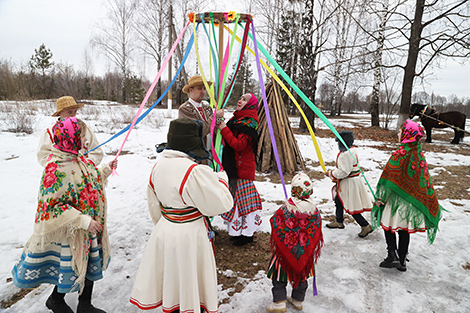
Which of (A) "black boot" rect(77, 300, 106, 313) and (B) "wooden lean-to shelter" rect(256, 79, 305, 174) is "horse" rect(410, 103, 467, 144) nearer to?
(B) "wooden lean-to shelter" rect(256, 79, 305, 174)

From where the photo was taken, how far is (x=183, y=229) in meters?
1.86

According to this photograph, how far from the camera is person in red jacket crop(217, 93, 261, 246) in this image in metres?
3.32

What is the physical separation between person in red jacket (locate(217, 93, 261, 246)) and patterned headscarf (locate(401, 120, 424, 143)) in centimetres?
173

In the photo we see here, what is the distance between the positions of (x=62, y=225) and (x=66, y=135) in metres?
0.65

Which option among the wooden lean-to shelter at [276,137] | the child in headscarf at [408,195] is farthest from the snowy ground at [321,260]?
the wooden lean-to shelter at [276,137]

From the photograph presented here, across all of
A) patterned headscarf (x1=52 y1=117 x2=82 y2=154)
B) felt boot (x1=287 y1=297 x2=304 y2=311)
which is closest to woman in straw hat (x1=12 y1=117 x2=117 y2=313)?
patterned headscarf (x1=52 y1=117 x2=82 y2=154)

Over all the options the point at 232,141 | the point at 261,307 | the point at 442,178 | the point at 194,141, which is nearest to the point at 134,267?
the point at 261,307

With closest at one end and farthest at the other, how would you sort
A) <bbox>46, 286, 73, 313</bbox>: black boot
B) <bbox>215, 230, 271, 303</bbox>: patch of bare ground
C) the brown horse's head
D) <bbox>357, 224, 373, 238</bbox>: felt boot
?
1. <bbox>46, 286, 73, 313</bbox>: black boot
2. <bbox>215, 230, 271, 303</bbox>: patch of bare ground
3. <bbox>357, 224, 373, 238</bbox>: felt boot
4. the brown horse's head

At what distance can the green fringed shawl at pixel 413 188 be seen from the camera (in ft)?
9.82

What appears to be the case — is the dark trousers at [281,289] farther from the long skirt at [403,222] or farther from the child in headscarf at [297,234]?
the long skirt at [403,222]

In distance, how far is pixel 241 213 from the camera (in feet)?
11.5

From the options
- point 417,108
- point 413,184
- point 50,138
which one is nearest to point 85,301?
point 50,138

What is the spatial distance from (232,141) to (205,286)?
66.9 inches

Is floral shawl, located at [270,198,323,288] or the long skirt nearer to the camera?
floral shawl, located at [270,198,323,288]
